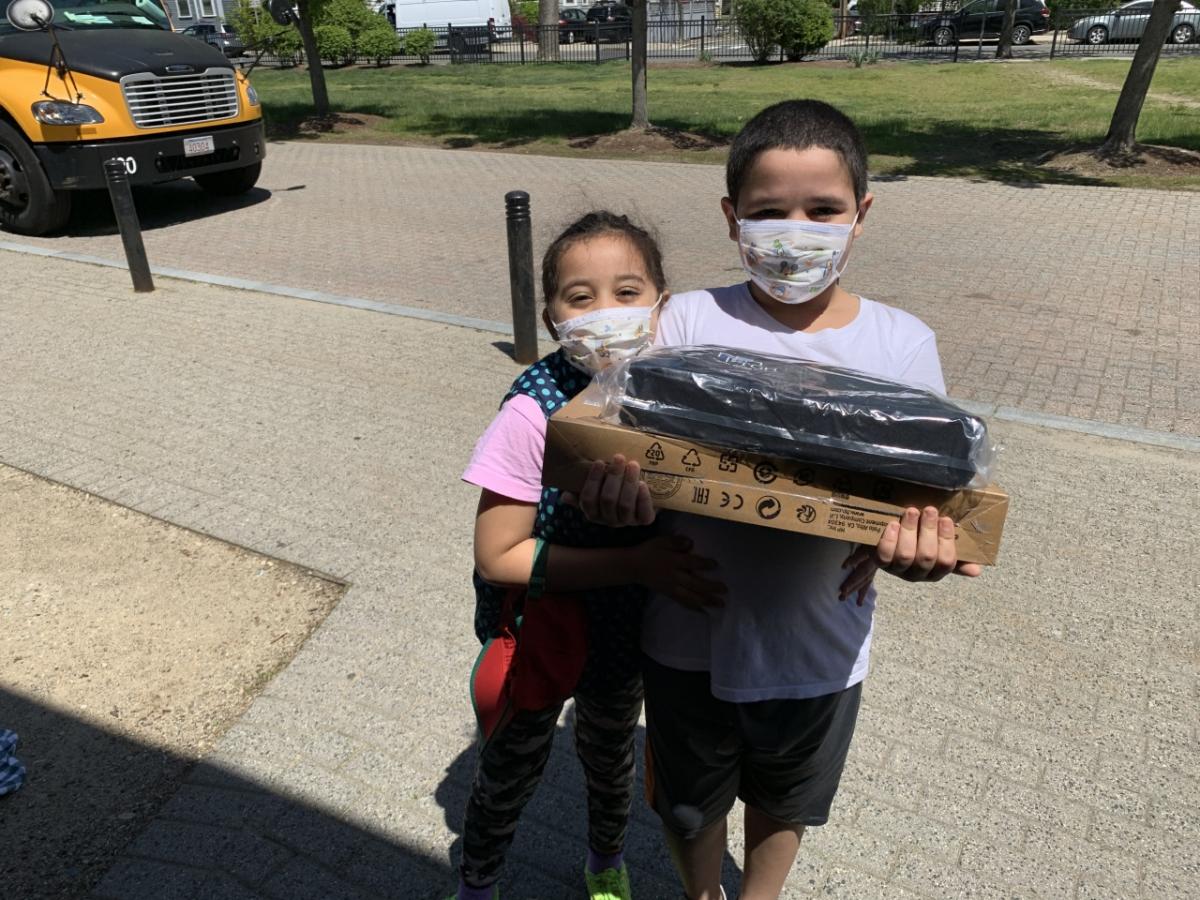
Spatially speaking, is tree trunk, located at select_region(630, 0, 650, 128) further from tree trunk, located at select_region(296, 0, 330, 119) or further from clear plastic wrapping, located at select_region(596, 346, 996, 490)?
clear plastic wrapping, located at select_region(596, 346, 996, 490)

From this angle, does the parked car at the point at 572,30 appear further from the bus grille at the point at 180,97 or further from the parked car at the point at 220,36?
the bus grille at the point at 180,97

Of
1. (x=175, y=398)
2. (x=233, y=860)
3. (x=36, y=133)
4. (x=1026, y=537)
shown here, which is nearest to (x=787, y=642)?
(x=233, y=860)

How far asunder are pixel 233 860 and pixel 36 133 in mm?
8820

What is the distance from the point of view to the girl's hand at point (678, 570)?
5.30 ft

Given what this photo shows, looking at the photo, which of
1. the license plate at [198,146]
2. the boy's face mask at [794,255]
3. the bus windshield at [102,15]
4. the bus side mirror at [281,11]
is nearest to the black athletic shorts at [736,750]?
the boy's face mask at [794,255]

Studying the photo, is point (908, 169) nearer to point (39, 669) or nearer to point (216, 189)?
point (216, 189)

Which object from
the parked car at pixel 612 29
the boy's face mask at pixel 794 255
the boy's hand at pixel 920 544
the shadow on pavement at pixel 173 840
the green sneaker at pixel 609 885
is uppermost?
the boy's face mask at pixel 794 255

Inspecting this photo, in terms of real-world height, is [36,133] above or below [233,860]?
above

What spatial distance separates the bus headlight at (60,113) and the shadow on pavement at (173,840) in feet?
25.9

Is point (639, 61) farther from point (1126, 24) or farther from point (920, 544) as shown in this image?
point (1126, 24)

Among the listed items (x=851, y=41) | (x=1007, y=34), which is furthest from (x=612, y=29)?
(x=1007, y=34)

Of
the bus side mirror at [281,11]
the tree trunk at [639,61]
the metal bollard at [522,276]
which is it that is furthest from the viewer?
the tree trunk at [639,61]

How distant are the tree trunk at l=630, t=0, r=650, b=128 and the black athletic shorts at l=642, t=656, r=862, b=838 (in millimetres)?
13590

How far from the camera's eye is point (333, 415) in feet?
16.8
